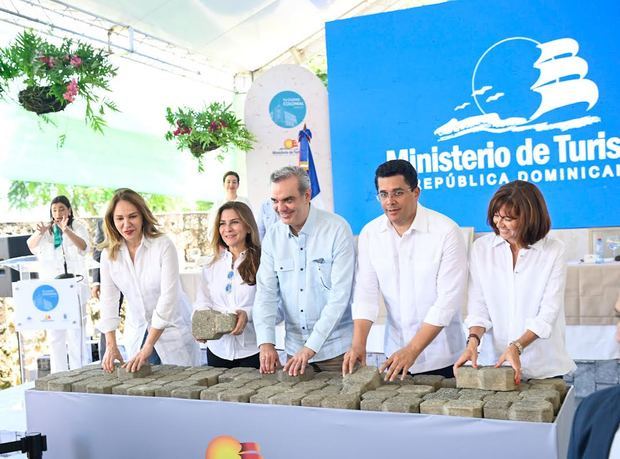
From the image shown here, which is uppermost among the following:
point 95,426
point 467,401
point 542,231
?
point 542,231

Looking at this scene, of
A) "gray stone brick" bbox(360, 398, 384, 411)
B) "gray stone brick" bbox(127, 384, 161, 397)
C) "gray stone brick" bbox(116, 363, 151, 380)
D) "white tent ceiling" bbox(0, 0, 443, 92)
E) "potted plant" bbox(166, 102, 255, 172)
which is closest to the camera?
"gray stone brick" bbox(360, 398, 384, 411)

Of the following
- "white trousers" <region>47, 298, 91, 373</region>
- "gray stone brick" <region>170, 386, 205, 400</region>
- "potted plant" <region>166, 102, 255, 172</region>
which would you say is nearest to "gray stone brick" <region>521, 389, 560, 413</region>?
"gray stone brick" <region>170, 386, 205, 400</region>

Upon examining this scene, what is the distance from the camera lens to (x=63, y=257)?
18.1ft

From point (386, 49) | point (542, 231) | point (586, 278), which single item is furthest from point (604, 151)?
point (542, 231)

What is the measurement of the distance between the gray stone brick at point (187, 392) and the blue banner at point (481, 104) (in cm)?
362

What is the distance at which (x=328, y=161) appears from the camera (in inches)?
231

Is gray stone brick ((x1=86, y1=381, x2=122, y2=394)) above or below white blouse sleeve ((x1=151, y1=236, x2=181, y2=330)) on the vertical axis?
below

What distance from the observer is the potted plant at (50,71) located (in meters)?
4.15

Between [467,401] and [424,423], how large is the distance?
0.14m

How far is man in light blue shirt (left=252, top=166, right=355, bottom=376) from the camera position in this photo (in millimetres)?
2543

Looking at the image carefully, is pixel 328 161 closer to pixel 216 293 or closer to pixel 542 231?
pixel 216 293

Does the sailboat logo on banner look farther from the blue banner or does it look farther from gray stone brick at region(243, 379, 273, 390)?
gray stone brick at region(243, 379, 273, 390)

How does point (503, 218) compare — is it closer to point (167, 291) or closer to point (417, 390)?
point (417, 390)

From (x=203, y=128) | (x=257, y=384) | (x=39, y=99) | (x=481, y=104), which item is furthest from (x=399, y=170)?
(x=203, y=128)
